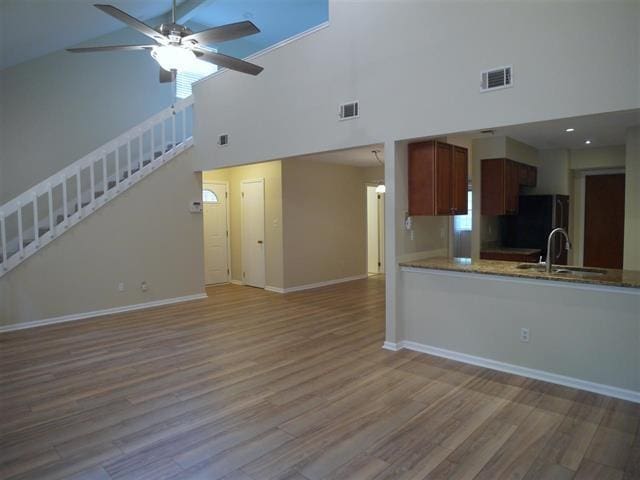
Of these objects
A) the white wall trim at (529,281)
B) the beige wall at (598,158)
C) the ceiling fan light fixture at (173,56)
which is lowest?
the white wall trim at (529,281)

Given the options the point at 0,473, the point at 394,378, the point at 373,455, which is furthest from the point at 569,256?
the point at 0,473

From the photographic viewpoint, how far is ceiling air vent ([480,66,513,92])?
3404 mm

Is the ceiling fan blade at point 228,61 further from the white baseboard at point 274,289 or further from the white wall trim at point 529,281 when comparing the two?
the white baseboard at point 274,289

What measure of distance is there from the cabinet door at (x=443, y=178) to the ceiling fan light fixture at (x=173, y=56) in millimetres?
2593

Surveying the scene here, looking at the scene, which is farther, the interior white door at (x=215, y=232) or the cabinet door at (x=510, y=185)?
the interior white door at (x=215, y=232)

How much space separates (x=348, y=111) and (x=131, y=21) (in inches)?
93.4

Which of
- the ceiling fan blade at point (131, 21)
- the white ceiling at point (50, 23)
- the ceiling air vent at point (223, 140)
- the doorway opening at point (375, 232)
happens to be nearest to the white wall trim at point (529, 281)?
the ceiling fan blade at point (131, 21)

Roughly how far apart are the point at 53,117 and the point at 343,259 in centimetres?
593

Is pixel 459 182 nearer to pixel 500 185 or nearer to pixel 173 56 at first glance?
pixel 500 185

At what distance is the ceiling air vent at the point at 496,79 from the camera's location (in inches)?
134

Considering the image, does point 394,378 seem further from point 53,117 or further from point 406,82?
point 53,117

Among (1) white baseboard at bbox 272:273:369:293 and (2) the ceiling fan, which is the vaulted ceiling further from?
(1) white baseboard at bbox 272:273:369:293

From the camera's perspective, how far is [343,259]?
8.59 meters

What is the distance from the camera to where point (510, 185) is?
5.51 m
